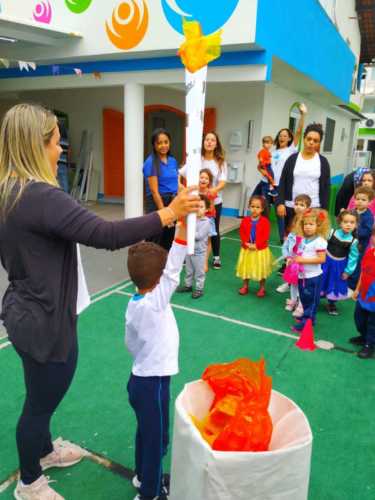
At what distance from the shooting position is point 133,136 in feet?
23.3

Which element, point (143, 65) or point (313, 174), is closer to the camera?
point (313, 174)

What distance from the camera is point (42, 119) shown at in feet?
5.05

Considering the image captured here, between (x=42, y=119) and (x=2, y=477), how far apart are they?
73.7 inches

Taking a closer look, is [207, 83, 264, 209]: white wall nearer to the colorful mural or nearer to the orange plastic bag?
the colorful mural

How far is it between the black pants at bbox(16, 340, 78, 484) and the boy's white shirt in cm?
30

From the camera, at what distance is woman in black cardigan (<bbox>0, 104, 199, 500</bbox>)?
1.48 m

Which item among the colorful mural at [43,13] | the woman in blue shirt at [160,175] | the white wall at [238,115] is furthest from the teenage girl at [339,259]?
the colorful mural at [43,13]

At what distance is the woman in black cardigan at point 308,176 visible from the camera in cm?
464

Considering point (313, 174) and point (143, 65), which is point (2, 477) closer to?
point (313, 174)

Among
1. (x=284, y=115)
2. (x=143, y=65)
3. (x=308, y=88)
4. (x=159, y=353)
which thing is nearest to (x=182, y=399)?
(x=159, y=353)

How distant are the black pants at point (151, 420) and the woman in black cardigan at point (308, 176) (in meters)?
3.47

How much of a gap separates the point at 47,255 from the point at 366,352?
3.04 m

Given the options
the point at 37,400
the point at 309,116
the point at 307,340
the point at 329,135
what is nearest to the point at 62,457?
the point at 37,400

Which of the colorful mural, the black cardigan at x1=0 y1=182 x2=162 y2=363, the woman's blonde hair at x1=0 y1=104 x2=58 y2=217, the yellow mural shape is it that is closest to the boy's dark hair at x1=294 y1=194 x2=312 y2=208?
the black cardigan at x1=0 y1=182 x2=162 y2=363
